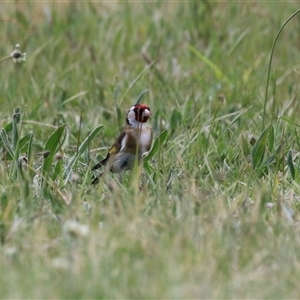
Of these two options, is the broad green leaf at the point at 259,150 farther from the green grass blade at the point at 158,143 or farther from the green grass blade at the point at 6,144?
the green grass blade at the point at 6,144

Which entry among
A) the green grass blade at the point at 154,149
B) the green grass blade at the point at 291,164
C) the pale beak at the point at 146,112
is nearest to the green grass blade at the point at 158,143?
the green grass blade at the point at 154,149

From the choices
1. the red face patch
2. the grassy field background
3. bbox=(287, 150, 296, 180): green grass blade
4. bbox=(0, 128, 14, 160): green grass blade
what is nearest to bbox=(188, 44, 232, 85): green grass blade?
A: the grassy field background

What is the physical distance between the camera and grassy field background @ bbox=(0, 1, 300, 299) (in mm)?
2906

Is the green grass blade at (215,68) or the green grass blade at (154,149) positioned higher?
the green grass blade at (154,149)

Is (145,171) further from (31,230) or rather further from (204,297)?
(204,297)

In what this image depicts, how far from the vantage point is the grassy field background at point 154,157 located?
291cm

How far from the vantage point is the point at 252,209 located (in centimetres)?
351

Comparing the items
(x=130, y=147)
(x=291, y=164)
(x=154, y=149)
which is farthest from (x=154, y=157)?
(x=291, y=164)

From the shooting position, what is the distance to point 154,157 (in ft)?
15.0

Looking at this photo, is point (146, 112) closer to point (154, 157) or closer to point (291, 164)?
point (154, 157)

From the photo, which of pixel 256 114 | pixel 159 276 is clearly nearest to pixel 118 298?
pixel 159 276

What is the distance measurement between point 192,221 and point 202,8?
413cm

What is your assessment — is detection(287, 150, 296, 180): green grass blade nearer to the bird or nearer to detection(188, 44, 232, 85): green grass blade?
the bird

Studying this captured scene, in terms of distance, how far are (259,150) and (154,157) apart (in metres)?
0.57
